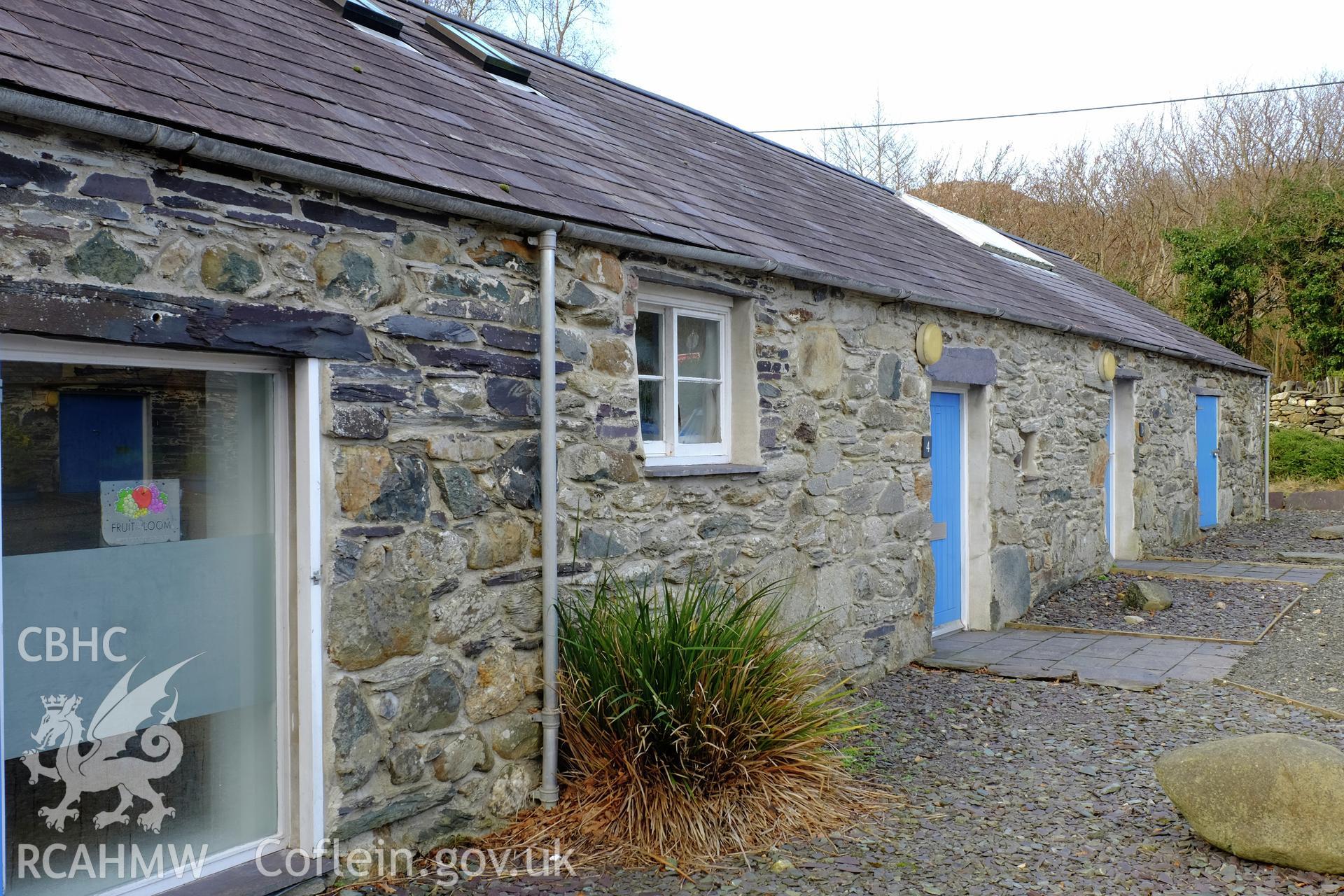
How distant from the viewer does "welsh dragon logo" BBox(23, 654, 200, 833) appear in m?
3.23

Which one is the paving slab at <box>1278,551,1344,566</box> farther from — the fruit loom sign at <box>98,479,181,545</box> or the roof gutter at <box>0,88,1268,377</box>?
the fruit loom sign at <box>98,479,181,545</box>

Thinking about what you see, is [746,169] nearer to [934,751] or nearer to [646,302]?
[646,302]

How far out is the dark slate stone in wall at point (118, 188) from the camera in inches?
→ 123

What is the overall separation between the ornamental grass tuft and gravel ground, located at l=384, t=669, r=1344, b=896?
7.1 inches

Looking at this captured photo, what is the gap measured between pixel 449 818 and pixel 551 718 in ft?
1.85

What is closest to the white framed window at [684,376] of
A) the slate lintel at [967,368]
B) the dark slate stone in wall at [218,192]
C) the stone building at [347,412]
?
the stone building at [347,412]

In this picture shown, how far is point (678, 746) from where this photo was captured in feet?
14.0

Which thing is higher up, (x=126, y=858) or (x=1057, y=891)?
(x=126, y=858)

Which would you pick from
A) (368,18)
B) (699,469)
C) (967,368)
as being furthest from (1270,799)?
(368,18)

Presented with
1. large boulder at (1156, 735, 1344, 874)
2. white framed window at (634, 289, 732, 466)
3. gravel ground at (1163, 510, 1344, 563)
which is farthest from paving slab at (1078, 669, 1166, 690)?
gravel ground at (1163, 510, 1344, 563)

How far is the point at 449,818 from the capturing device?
13.5 feet

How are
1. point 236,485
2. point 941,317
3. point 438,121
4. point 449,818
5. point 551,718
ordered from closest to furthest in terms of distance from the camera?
point 236,485
point 449,818
point 551,718
point 438,121
point 941,317

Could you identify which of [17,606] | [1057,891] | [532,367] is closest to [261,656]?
[17,606]

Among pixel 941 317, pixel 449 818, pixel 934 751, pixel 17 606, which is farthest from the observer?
pixel 941 317
